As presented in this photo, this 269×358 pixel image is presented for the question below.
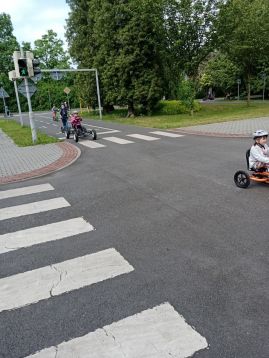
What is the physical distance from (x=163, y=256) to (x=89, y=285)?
44.0 inches

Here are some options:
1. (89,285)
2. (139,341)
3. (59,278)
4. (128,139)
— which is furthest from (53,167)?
(139,341)

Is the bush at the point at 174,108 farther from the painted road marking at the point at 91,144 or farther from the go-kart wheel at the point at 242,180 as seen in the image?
the go-kart wheel at the point at 242,180

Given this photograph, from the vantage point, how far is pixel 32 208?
6828 mm

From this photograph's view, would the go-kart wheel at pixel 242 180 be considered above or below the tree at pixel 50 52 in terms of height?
below

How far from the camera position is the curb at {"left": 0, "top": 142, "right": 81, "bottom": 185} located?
9562 mm

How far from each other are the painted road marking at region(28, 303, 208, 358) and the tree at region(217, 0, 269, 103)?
89.2 ft

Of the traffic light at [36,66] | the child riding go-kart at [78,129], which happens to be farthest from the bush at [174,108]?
the traffic light at [36,66]

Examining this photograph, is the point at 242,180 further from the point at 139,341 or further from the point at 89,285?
the point at 139,341

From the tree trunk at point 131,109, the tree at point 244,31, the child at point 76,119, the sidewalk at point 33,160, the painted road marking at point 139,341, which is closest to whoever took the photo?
the painted road marking at point 139,341

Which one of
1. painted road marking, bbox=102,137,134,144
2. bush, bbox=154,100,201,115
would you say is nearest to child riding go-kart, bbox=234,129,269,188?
painted road marking, bbox=102,137,134,144

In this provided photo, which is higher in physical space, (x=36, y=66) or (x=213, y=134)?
(x=36, y=66)

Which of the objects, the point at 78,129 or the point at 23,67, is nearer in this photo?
the point at 23,67

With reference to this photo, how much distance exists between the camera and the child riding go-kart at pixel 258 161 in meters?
6.93

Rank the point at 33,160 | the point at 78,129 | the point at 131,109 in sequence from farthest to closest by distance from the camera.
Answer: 1. the point at 131,109
2. the point at 78,129
3. the point at 33,160
